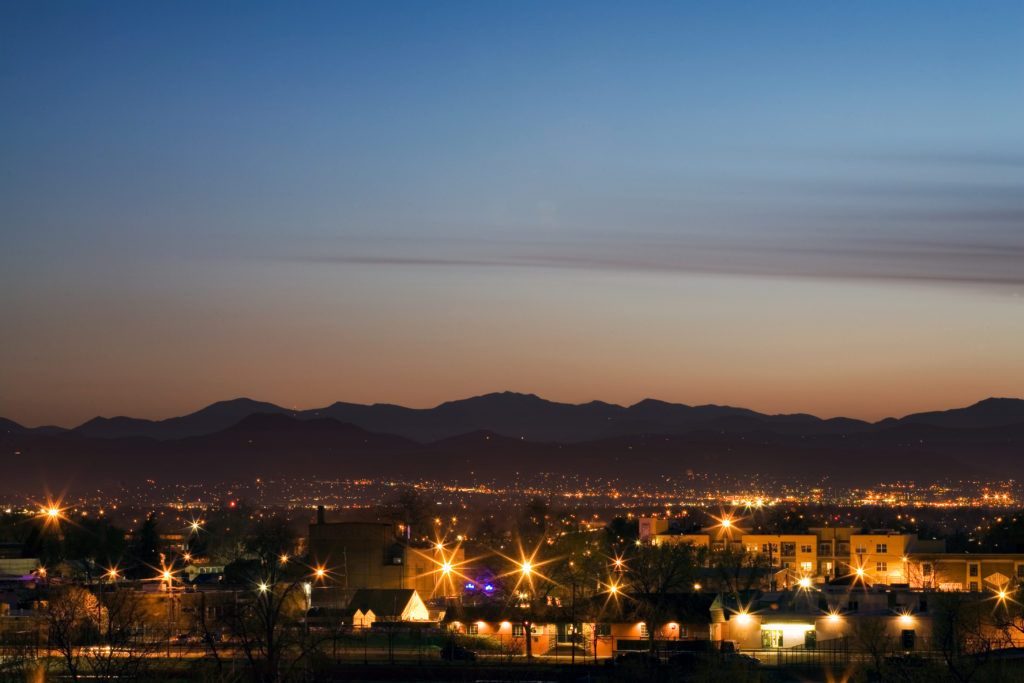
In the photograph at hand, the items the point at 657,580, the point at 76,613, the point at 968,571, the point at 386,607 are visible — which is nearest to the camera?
the point at 76,613

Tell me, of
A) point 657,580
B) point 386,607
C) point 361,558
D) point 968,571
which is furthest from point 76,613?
point 968,571

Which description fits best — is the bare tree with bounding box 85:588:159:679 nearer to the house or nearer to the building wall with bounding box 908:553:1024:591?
the house

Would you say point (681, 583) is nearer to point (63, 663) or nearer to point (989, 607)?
point (989, 607)

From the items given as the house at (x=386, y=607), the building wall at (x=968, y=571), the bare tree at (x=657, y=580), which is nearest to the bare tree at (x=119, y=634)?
the house at (x=386, y=607)

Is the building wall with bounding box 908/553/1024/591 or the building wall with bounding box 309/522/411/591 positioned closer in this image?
the building wall with bounding box 309/522/411/591

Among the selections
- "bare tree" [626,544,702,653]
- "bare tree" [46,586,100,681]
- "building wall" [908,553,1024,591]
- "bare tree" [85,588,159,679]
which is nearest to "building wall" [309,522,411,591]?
"bare tree" [626,544,702,653]

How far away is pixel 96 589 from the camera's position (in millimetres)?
67688

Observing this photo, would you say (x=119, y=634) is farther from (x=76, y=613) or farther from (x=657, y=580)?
(x=657, y=580)

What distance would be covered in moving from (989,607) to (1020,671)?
15.3 m

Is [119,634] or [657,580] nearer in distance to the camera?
[119,634]

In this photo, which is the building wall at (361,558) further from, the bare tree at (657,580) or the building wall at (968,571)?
the building wall at (968,571)

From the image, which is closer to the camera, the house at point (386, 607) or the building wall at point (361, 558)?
the house at point (386, 607)

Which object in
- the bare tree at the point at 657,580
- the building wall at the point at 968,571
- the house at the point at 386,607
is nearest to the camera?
the bare tree at the point at 657,580

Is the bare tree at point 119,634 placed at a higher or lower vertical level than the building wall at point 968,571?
lower
